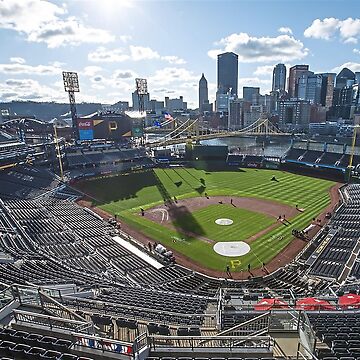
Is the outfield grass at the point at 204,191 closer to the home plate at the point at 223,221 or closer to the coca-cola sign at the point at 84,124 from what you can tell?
the home plate at the point at 223,221

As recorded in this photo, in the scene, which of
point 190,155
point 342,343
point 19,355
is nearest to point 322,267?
point 342,343

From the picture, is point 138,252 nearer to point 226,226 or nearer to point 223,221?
point 226,226

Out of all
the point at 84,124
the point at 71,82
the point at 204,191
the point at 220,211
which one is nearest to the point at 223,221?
the point at 220,211

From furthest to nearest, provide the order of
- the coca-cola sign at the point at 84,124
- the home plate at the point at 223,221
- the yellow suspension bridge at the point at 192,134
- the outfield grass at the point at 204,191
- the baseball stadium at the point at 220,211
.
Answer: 1. the yellow suspension bridge at the point at 192,134
2. the coca-cola sign at the point at 84,124
3. the home plate at the point at 223,221
4. the outfield grass at the point at 204,191
5. the baseball stadium at the point at 220,211

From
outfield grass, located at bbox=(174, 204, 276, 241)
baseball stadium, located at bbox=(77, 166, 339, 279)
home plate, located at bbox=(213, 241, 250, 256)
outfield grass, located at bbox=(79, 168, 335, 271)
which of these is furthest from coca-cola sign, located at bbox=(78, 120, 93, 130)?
home plate, located at bbox=(213, 241, 250, 256)

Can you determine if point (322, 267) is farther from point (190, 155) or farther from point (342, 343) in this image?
point (190, 155)

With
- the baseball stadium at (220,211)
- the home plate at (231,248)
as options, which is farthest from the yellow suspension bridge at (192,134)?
the home plate at (231,248)

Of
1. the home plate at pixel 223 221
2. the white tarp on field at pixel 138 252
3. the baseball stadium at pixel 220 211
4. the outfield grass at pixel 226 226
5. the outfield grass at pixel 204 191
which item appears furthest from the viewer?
the home plate at pixel 223 221
